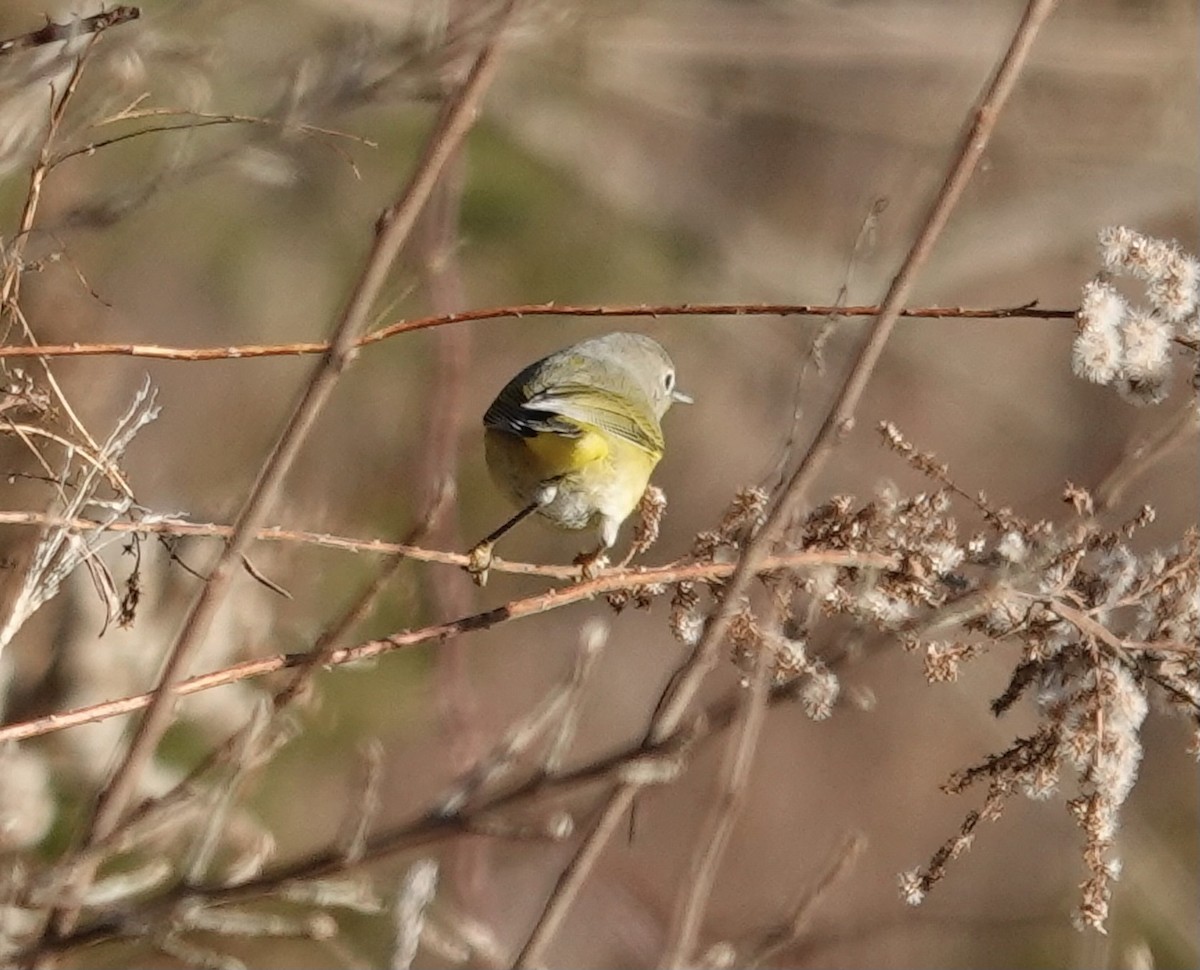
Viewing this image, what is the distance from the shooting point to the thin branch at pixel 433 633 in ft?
3.42

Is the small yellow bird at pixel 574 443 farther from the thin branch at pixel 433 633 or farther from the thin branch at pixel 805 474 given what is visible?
the thin branch at pixel 805 474

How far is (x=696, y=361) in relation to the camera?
15.0ft

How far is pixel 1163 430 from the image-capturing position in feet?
3.94

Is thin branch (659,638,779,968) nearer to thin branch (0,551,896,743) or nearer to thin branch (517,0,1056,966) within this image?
thin branch (517,0,1056,966)

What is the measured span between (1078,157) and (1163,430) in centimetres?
311

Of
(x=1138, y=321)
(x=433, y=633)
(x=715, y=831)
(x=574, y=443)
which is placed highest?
(x=574, y=443)

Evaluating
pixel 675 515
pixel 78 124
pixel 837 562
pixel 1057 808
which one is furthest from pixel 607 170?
pixel 837 562

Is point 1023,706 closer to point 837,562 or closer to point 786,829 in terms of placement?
point 786,829

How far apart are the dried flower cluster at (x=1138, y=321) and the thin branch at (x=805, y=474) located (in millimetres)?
368

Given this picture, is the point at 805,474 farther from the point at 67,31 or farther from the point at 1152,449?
the point at 67,31

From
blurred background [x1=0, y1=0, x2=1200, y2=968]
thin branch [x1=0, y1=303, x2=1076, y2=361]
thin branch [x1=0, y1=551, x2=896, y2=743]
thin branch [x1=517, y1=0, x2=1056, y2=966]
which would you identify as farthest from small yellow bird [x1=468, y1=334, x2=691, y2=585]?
thin branch [x1=517, y1=0, x2=1056, y2=966]

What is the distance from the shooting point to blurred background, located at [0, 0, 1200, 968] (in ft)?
10.7

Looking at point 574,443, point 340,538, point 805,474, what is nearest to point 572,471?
point 574,443

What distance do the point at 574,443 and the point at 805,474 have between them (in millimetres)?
1167
